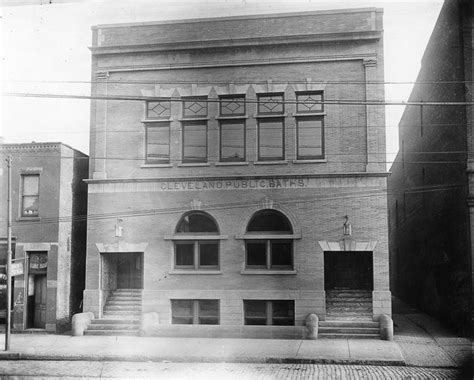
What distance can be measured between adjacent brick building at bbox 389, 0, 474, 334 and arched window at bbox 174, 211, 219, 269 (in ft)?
27.7

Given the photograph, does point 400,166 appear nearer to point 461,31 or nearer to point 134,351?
point 461,31

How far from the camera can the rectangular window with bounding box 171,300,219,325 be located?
19.5m

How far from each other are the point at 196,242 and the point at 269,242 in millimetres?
2672

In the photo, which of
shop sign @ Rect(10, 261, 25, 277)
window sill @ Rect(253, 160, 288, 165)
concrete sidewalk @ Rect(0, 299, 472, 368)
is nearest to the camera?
concrete sidewalk @ Rect(0, 299, 472, 368)

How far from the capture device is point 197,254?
19719 mm

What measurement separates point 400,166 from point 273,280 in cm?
1755

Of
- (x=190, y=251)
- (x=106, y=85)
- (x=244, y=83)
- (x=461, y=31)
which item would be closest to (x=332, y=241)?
(x=190, y=251)

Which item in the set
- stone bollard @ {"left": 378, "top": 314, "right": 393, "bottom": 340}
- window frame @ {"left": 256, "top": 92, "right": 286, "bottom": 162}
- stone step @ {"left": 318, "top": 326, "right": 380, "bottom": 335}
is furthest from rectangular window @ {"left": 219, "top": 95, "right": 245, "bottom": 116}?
stone bollard @ {"left": 378, "top": 314, "right": 393, "bottom": 340}

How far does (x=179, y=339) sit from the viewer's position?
17.5 metres

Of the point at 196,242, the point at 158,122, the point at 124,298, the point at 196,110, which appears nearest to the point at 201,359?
the point at 196,242

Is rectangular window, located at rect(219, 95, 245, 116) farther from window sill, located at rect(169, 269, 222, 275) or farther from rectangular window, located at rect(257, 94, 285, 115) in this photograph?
window sill, located at rect(169, 269, 222, 275)

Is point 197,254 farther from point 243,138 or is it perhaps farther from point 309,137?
point 309,137

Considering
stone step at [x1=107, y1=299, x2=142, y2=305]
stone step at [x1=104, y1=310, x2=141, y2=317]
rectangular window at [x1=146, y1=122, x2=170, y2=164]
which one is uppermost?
rectangular window at [x1=146, y1=122, x2=170, y2=164]

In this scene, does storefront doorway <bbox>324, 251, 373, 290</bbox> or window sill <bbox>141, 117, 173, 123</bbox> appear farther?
storefront doorway <bbox>324, 251, 373, 290</bbox>
